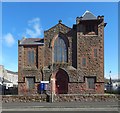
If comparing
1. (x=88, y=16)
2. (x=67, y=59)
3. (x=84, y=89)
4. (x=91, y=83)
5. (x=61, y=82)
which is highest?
(x=88, y=16)

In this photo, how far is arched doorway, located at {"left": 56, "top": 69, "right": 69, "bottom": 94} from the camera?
49.4m

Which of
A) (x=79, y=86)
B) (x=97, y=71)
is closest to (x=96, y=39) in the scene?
(x=97, y=71)

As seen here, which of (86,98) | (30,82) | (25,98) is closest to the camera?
(25,98)

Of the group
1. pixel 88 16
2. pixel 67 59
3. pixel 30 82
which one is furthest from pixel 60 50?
pixel 88 16

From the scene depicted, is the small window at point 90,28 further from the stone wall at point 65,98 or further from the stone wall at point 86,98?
the stone wall at point 86,98

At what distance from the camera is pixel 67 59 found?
49.6 metres

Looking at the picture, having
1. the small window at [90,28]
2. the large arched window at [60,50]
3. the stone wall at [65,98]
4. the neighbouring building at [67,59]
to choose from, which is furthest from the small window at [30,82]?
the stone wall at [65,98]

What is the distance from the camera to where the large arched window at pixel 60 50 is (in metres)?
49.8

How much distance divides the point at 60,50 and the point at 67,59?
2034 mm

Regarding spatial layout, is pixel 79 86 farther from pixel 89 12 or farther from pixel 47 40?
pixel 89 12

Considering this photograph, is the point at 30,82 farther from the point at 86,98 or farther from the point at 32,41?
the point at 86,98

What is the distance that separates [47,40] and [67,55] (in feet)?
14.6

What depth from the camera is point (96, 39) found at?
48.5 metres

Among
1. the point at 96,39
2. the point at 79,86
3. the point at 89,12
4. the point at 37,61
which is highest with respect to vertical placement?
the point at 89,12
